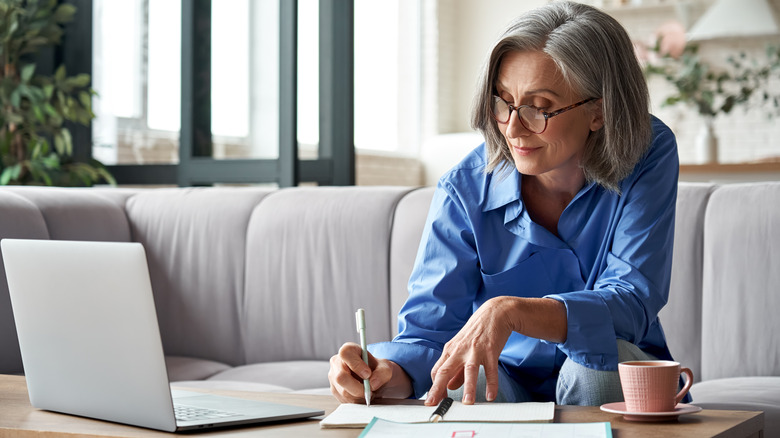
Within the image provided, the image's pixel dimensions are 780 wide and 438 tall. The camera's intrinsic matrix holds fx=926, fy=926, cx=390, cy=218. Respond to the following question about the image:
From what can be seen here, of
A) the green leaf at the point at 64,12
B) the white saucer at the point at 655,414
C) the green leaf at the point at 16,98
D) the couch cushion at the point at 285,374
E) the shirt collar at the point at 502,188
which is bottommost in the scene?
the couch cushion at the point at 285,374

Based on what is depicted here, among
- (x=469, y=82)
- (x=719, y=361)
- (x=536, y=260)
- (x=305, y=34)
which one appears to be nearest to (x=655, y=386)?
(x=536, y=260)

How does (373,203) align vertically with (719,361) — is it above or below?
above

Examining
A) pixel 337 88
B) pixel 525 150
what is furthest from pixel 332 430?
pixel 337 88

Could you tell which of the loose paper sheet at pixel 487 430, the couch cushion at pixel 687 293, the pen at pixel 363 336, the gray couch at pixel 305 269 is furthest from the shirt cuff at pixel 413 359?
the couch cushion at pixel 687 293

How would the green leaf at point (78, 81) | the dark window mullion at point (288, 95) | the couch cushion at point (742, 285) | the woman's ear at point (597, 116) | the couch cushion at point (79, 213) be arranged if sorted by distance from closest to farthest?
the woman's ear at point (597, 116), the couch cushion at point (742, 285), the couch cushion at point (79, 213), the dark window mullion at point (288, 95), the green leaf at point (78, 81)

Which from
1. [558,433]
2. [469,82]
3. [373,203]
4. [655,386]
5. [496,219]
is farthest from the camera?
[469,82]

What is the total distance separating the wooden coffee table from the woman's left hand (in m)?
0.11

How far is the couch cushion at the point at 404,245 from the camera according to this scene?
2.47 meters

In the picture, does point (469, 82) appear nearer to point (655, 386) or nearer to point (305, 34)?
point (305, 34)

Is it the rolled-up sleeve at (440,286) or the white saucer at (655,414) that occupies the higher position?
the rolled-up sleeve at (440,286)

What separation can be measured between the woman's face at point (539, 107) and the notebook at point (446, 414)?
469 mm

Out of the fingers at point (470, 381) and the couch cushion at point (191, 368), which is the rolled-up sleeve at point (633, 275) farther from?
the couch cushion at point (191, 368)

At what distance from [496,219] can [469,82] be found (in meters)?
6.37

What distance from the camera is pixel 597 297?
1.38 m
